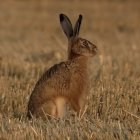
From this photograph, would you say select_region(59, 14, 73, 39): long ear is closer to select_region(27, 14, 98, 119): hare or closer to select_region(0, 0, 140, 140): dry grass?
select_region(27, 14, 98, 119): hare

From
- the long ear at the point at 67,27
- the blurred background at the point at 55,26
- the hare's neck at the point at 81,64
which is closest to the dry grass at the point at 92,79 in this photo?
the blurred background at the point at 55,26

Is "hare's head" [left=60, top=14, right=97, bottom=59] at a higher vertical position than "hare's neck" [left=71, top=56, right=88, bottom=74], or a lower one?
higher

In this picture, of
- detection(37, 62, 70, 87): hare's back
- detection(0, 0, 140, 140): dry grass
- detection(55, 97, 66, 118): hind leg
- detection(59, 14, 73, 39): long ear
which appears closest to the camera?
detection(0, 0, 140, 140): dry grass

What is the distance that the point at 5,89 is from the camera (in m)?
7.81

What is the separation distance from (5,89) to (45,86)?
146cm

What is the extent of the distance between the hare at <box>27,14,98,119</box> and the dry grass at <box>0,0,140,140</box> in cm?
17

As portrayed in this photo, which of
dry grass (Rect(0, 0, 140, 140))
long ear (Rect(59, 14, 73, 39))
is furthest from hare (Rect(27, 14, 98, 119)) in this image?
dry grass (Rect(0, 0, 140, 140))

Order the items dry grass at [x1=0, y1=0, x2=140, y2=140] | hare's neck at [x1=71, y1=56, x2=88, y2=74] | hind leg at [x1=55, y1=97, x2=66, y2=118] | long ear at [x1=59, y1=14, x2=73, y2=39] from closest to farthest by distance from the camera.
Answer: dry grass at [x1=0, y1=0, x2=140, y2=140] → hind leg at [x1=55, y1=97, x2=66, y2=118] → hare's neck at [x1=71, y1=56, x2=88, y2=74] → long ear at [x1=59, y1=14, x2=73, y2=39]

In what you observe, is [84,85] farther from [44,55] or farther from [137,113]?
[44,55]

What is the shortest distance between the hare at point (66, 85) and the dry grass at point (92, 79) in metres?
0.17

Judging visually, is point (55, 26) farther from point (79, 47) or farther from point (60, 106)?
point (60, 106)

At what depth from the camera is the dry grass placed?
216 inches

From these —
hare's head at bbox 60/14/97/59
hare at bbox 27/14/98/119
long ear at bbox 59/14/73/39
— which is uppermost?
long ear at bbox 59/14/73/39

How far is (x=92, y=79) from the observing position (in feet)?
28.9
